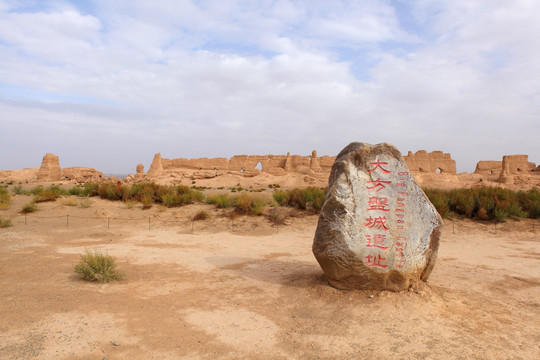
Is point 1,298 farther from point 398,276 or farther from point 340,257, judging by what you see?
point 398,276

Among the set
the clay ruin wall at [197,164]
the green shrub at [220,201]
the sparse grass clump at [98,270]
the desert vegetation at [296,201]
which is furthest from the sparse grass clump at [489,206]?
the clay ruin wall at [197,164]

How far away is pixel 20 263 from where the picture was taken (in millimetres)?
6387

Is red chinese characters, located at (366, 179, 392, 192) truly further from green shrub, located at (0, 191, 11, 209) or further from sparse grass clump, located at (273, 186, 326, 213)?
green shrub, located at (0, 191, 11, 209)

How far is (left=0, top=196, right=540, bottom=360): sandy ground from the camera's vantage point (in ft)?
11.3

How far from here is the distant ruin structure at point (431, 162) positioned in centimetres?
3088

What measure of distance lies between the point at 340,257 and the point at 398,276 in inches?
31.6

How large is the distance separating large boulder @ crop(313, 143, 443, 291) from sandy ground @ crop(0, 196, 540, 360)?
0.94 ft

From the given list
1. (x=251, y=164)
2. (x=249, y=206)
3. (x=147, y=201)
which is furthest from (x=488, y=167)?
(x=147, y=201)

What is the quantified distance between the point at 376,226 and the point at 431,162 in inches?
1161

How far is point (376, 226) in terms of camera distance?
474 centimetres

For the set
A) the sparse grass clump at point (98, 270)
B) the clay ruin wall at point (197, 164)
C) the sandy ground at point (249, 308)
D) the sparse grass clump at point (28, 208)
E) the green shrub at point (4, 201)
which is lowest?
the sandy ground at point (249, 308)

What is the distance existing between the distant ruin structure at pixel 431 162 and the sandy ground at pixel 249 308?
77.6 ft

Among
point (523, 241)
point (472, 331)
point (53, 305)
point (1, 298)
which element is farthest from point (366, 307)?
point (523, 241)

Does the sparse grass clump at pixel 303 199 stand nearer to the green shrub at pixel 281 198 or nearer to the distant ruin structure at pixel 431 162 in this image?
the green shrub at pixel 281 198
